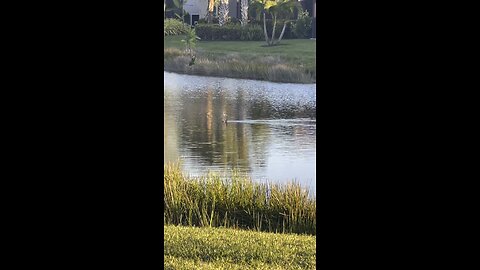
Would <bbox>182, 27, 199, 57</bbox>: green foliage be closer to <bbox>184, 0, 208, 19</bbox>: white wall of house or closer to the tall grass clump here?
<bbox>184, 0, 208, 19</bbox>: white wall of house

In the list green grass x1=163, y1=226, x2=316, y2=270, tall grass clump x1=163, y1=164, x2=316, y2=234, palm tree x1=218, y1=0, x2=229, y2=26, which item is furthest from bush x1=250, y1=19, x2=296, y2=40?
green grass x1=163, y1=226, x2=316, y2=270

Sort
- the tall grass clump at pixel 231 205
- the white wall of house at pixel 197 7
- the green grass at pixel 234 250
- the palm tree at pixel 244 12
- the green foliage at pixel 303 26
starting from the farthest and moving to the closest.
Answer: the tall grass clump at pixel 231 205, the white wall of house at pixel 197 7, the green foliage at pixel 303 26, the palm tree at pixel 244 12, the green grass at pixel 234 250

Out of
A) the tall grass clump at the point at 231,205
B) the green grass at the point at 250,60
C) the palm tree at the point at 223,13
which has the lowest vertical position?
the tall grass clump at the point at 231,205

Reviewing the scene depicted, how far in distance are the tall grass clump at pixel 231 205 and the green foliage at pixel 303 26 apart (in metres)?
1.29

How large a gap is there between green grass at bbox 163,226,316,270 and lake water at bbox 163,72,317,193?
507mm

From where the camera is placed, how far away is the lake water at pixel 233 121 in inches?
199

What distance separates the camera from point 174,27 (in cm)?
522

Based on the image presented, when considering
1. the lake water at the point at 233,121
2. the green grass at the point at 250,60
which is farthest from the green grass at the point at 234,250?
the green grass at the point at 250,60

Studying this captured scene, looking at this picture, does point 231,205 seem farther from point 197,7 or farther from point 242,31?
point 197,7

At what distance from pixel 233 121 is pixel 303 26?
92 cm

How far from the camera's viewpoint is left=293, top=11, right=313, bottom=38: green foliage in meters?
4.96

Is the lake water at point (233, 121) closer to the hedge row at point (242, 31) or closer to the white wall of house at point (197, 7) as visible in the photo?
the hedge row at point (242, 31)
